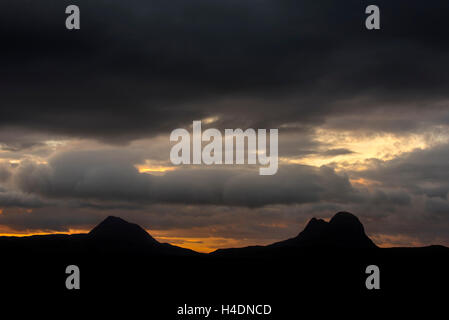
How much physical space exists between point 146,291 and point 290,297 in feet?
171

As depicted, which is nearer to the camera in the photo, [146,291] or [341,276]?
[146,291]

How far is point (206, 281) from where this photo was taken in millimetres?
186500
